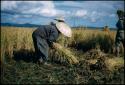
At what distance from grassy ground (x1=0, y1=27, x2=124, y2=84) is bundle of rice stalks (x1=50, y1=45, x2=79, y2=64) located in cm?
14

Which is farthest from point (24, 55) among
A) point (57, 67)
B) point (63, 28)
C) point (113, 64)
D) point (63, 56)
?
point (113, 64)

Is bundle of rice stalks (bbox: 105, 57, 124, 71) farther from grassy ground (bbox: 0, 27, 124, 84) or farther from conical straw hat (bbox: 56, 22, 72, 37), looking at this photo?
conical straw hat (bbox: 56, 22, 72, 37)

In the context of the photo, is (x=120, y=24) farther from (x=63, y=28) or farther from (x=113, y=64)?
(x=63, y=28)

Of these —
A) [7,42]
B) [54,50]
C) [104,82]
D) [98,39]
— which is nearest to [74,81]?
[104,82]

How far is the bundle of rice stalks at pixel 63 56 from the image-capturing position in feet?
25.0

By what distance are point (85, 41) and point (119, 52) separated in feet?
5.51

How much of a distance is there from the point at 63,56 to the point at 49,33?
0.76 m

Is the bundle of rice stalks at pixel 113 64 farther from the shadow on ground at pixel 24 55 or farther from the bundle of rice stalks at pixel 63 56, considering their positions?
the shadow on ground at pixel 24 55

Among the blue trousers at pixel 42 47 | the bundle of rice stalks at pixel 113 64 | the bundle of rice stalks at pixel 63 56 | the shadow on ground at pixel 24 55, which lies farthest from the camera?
the shadow on ground at pixel 24 55

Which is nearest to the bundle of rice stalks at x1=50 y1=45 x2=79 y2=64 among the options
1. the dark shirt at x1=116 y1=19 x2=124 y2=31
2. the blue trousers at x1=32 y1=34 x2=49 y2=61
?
the blue trousers at x1=32 y1=34 x2=49 y2=61

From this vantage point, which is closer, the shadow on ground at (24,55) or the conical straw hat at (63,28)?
the conical straw hat at (63,28)

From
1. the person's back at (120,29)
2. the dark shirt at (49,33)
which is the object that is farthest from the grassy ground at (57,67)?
the dark shirt at (49,33)

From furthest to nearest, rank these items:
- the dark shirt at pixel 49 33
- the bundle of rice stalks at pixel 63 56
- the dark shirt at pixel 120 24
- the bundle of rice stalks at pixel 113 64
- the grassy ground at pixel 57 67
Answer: the dark shirt at pixel 120 24 < the bundle of rice stalks at pixel 63 56 < the dark shirt at pixel 49 33 < the bundle of rice stalks at pixel 113 64 < the grassy ground at pixel 57 67

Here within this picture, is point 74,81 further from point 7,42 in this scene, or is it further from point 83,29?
point 83,29
